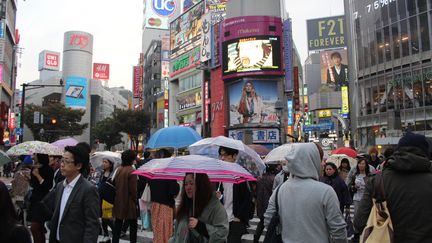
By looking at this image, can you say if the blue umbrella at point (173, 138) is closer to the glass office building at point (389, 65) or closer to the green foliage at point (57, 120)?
the glass office building at point (389, 65)

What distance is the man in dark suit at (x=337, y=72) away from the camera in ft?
247

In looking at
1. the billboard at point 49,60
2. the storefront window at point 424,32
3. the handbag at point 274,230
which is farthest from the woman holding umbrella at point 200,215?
the billboard at point 49,60

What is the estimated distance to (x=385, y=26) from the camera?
3738 cm

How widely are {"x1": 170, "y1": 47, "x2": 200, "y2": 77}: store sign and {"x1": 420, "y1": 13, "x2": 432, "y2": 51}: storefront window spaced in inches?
1096

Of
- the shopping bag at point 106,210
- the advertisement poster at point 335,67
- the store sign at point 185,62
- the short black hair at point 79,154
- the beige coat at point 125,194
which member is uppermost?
the advertisement poster at point 335,67

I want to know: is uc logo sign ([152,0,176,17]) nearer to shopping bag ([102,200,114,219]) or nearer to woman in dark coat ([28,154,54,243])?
shopping bag ([102,200,114,219])

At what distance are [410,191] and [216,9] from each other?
51.0 meters

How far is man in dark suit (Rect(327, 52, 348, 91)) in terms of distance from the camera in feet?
247

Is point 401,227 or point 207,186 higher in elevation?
point 207,186

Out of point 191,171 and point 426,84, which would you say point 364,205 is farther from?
point 426,84

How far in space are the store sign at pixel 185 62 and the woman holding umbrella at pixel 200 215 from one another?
165ft

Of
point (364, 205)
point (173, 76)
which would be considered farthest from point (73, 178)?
point (173, 76)

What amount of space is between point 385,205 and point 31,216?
4.88 meters

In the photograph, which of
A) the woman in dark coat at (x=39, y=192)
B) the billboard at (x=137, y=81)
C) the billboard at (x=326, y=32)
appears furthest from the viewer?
the billboard at (x=326, y=32)
